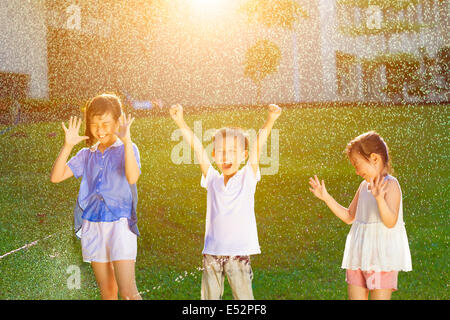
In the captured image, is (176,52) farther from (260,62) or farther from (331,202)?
(331,202)

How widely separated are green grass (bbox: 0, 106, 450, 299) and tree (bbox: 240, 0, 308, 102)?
1408mm

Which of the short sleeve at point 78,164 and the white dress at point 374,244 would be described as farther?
the short sleeve at point 78,164

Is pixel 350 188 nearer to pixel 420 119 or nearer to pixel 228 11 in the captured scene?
pixel 420 119

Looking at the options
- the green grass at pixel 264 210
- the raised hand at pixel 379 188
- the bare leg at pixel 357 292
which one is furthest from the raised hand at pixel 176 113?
the green grass at pixel 264 210

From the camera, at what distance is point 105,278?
114 inches

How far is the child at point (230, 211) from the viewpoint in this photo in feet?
8.70

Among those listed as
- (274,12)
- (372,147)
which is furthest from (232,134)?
(274,12)

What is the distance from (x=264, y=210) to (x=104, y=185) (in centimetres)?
364

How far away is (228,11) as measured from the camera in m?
10.6

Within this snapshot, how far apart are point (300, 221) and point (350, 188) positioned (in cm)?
116

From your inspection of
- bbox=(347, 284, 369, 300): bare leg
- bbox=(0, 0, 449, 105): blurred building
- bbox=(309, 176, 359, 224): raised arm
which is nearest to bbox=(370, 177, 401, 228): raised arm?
bbox=(309, 176, 359, 224): raised arm

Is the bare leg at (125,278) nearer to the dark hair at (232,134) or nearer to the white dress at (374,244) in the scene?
the dark hair at (232,134)

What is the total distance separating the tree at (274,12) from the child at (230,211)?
7560 mm

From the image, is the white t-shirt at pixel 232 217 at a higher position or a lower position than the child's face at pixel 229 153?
lower
